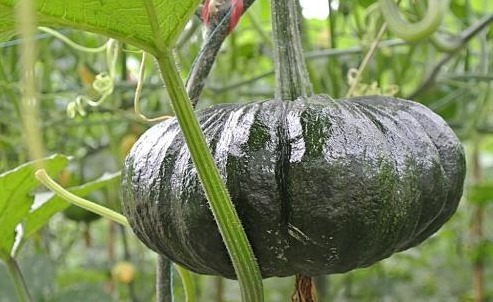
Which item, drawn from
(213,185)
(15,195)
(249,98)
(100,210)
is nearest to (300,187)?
(213,185)

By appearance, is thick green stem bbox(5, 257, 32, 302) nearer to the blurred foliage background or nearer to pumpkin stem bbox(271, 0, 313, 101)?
the blurred foliage background

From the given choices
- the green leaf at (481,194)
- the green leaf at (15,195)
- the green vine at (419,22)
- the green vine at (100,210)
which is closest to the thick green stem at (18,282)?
the green leaf at (15,195)

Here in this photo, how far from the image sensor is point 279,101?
2.16 feet

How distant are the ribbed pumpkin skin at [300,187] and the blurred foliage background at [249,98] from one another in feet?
0.87

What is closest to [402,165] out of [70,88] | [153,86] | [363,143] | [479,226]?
[363,143]

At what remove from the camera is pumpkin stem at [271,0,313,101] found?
65cm

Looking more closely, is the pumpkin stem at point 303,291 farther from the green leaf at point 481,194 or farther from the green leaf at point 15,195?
the green leaf at point 481,194

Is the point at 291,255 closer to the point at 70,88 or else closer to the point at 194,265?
the point at 194,265

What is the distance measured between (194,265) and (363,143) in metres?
0.17

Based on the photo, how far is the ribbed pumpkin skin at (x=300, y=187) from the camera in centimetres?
59

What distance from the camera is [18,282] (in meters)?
0.88

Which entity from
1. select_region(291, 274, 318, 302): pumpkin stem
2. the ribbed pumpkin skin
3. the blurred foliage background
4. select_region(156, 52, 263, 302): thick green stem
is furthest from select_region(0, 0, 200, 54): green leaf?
the blurred foliage background

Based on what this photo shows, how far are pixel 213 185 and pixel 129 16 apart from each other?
12 centimetres

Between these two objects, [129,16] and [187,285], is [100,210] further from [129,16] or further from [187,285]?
[129,16]
